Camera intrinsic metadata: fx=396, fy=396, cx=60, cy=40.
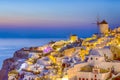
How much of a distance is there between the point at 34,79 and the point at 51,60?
14.1 ft

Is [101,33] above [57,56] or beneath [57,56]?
above

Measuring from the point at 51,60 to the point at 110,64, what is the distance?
372 inches

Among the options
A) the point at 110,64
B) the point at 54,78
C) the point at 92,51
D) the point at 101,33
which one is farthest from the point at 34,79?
the point at 101,33

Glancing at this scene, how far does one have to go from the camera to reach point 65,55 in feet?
117

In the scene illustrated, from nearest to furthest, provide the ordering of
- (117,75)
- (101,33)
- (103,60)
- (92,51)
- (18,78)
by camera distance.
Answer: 1. (117,75)
2. (103,60)
3. (92,51)
4. (18,78)
5. (101,33)

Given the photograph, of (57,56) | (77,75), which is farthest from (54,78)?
(57,56)

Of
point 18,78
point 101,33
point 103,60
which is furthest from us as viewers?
point 101,33

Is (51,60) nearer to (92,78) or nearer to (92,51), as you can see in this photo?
(92,51)

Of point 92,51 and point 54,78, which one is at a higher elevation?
point 92,51

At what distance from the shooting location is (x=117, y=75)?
998 inches

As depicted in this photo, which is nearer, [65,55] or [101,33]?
[65,55]

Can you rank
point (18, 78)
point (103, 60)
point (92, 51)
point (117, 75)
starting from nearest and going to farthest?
1. point (117, 75)
2. point (103, 60)
3. point (92, 51)
4. point (18, 78)

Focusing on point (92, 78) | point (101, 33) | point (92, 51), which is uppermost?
point (101, 33)

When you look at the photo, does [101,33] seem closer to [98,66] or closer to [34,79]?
[34,79]
